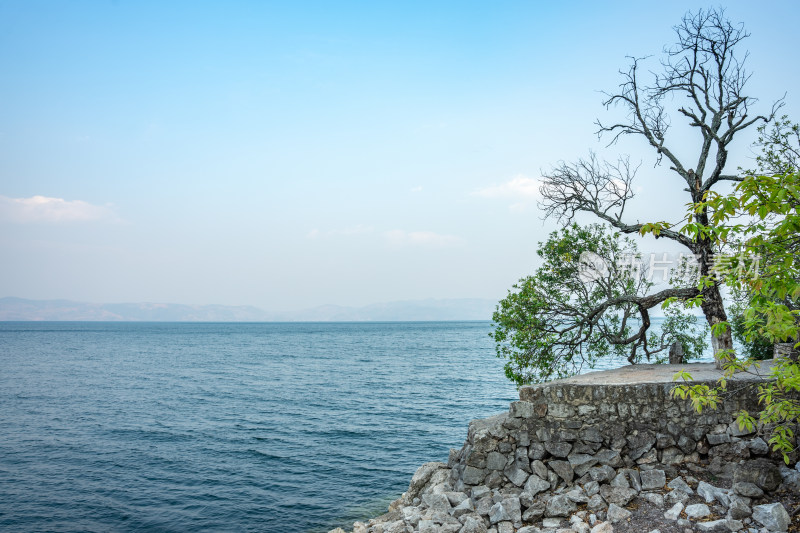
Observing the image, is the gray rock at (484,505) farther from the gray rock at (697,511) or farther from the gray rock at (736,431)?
the gray rock at (736,431)

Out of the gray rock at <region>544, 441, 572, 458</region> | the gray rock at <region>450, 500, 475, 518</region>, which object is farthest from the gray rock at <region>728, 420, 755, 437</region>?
the gray rock at <region>450, 500, 475, 518</region>

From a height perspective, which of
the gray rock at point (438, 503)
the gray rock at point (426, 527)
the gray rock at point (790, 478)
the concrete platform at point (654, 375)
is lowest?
the gray rock at point (426, 527)

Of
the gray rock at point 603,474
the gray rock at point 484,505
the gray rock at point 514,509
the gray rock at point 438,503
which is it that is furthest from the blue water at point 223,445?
the gray rock at point 603,474

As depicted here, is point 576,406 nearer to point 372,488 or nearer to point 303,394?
point 372,488

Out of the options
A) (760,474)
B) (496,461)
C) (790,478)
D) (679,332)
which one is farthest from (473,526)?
(679,332)

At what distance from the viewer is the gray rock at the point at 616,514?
1034 cm

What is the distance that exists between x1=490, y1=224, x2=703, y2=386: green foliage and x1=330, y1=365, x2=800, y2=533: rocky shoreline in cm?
351

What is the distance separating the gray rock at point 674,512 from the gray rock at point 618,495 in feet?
2.71

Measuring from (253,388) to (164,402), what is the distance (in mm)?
7816

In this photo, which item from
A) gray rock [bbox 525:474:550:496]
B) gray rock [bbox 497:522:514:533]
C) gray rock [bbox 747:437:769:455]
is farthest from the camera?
gray rock [bbox 525:474:550:496]

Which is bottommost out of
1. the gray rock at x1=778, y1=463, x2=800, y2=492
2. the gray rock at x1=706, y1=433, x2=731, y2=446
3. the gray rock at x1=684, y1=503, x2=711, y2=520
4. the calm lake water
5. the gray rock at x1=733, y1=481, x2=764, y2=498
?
the calm lake water

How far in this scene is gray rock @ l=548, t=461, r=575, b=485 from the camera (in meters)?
12.0

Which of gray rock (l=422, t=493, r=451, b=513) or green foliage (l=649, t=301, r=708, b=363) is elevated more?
green foliage (l=649, t=301, r=708, b=363)

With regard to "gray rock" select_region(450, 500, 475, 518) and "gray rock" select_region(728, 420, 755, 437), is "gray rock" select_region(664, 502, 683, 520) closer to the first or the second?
"gray rock" select_region(728, 420, 755, 437)
